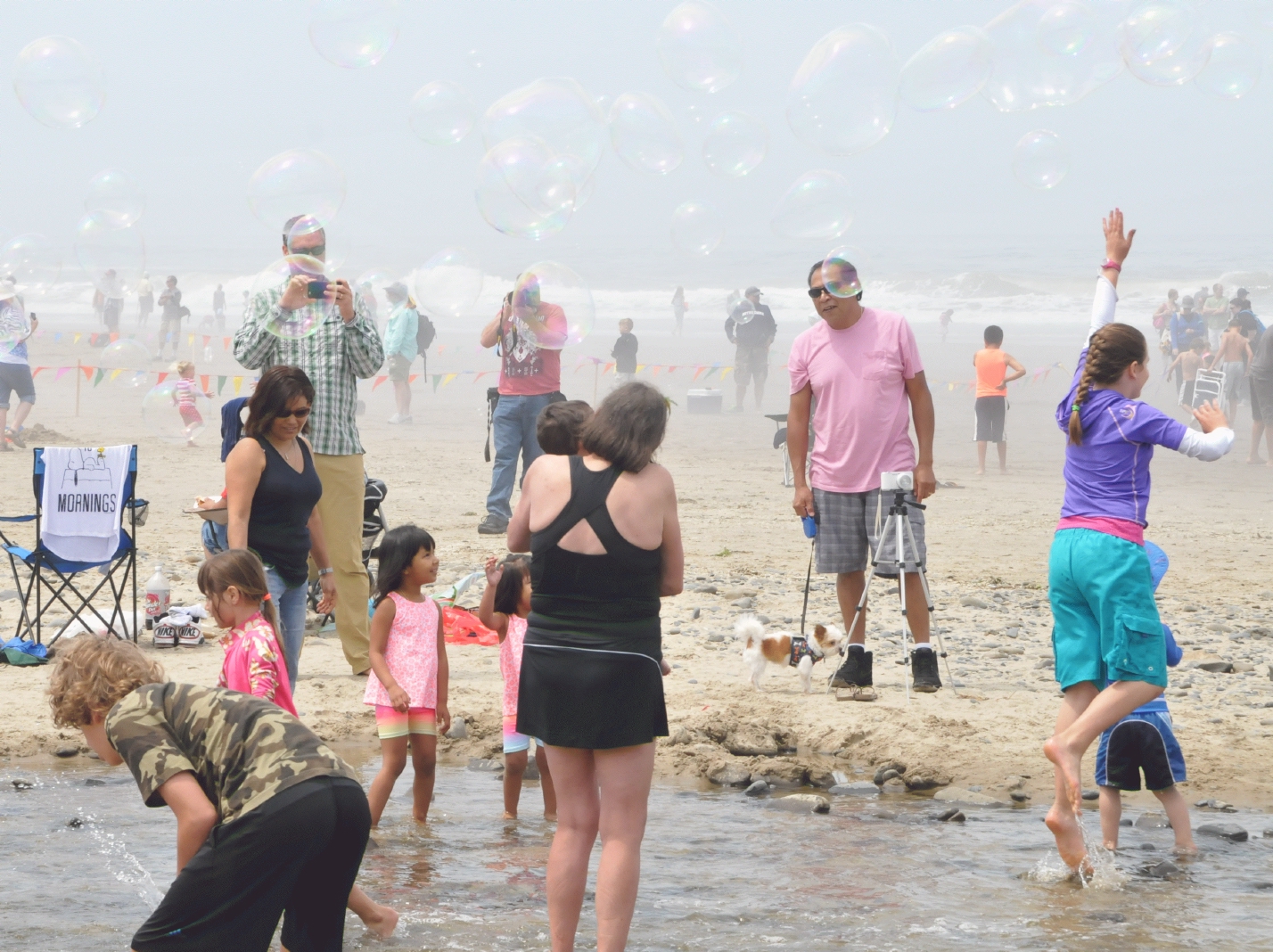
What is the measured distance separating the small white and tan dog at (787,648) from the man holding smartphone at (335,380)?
6.10 feet

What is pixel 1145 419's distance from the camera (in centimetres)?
441

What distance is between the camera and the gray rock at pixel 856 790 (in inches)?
224

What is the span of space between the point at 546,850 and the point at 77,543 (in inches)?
139

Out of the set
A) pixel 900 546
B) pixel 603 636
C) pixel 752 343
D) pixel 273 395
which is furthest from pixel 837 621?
pixel 752 343

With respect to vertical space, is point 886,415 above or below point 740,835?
above

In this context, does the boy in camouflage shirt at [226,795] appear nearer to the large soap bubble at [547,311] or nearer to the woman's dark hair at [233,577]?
the woman's dark hair at [233,577]

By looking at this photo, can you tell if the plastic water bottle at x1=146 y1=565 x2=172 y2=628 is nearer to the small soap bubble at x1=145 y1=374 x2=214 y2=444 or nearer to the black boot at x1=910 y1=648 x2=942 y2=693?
the black boot at x1=910 y1=648 x2=942 y2=693

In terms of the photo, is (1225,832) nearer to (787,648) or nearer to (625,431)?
(787,648)

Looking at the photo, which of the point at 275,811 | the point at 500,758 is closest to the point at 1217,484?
the point at 500,758

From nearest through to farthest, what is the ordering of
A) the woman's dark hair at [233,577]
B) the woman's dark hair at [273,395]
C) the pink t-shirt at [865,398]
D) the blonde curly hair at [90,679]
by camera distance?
the blonde curly hair at [90,679]
the woman's dark hair at [233,577]
the woman's dark hair at [273,395]
the pink t-shirt at [865,398]

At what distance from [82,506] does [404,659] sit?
3113 mm

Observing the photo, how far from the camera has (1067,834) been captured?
4395mm

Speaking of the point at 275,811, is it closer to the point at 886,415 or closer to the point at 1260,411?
the point at 886,415

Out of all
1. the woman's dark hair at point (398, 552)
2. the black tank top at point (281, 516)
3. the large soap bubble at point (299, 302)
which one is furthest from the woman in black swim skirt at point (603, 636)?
the large soap bubble at point (299, 302)
